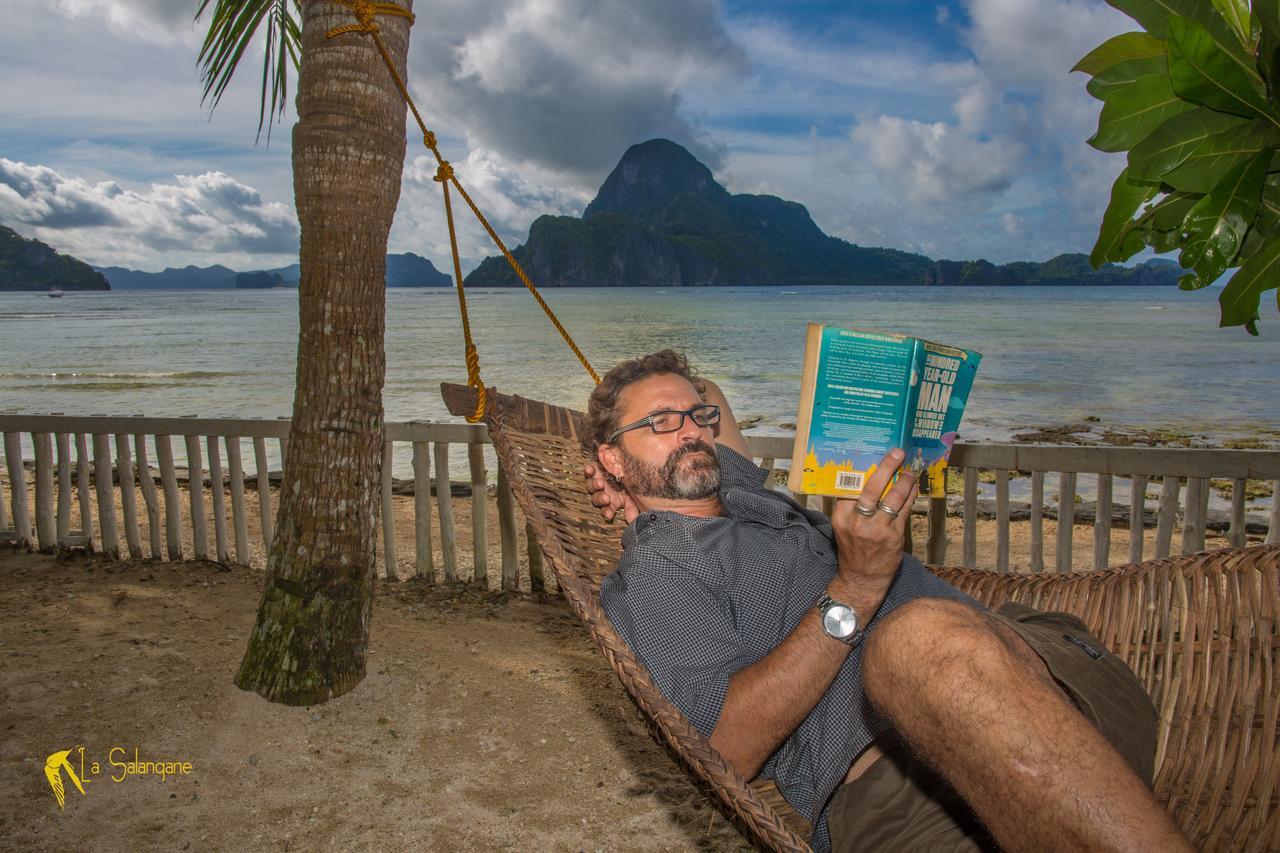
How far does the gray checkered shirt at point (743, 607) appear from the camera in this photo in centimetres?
160

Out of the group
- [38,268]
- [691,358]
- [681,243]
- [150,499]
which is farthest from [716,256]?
[150,499]

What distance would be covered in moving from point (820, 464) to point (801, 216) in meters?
164

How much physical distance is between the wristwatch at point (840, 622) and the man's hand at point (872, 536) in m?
0.02

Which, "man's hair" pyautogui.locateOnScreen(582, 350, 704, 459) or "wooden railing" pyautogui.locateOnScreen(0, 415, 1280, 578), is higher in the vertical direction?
"man's hair" pyautogui.locateOnScreen(582, 350, 704, 459)

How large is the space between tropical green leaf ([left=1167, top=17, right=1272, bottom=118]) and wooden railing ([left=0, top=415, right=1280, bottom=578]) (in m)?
2.46

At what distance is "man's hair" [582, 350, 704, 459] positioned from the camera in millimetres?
2471

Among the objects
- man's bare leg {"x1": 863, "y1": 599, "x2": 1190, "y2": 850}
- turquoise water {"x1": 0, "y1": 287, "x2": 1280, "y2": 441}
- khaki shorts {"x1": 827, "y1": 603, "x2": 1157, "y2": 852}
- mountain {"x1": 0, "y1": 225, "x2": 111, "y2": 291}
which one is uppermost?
mountain {"x1": 0, "y1": 225, "x2": 111, "y2": 291}

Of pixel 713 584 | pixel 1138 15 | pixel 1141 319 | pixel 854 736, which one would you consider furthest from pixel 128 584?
pixel 1141 319

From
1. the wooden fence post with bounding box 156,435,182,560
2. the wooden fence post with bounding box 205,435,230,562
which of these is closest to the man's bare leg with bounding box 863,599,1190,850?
the wooden fence post with bounding box 205,435,230,562

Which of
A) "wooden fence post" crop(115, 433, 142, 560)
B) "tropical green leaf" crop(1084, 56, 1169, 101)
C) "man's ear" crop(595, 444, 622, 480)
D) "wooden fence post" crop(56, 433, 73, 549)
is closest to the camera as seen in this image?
"tropical green leaf" crop(1084, 56, 1169, 101)

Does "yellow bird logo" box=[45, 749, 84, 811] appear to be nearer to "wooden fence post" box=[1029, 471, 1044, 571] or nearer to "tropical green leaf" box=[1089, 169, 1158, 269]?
"tropical green leaf" box=[1089, 169, 1158, 269]

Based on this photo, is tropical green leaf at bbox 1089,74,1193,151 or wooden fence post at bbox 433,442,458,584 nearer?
tropical green leaf at bbox 1089,74,1193,151

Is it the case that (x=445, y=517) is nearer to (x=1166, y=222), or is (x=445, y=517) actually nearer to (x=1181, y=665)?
(x=1181, y=665)

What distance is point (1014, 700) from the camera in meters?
1.21
